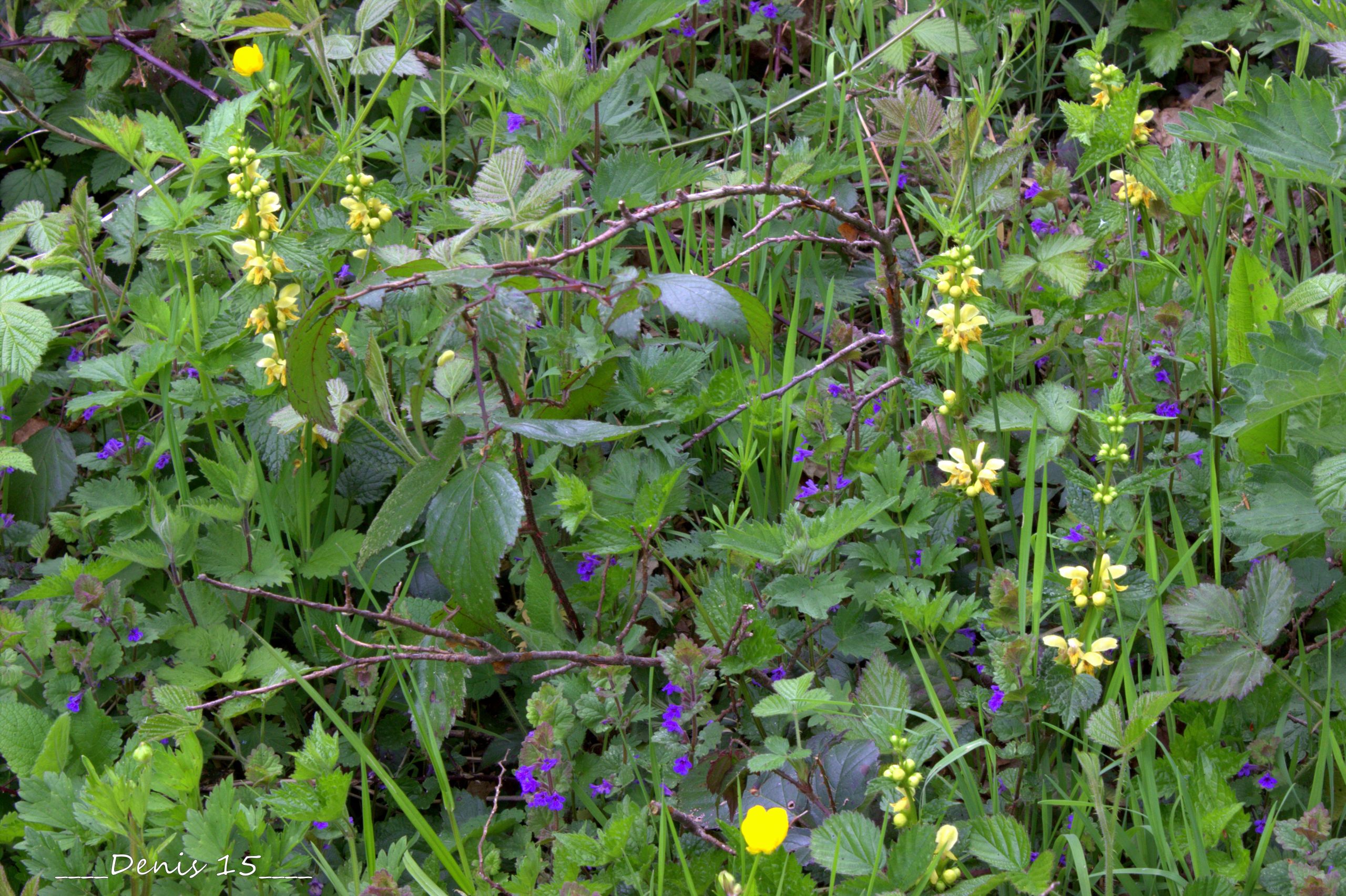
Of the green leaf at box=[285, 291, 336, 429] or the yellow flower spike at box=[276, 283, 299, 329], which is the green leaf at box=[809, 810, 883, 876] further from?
the yellow flower spike at box=[276, 283, 299, 329]

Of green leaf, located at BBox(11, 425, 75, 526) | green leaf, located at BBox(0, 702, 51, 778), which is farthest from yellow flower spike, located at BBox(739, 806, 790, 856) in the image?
green leaf, located at BBox(11, 425, 75, 526)

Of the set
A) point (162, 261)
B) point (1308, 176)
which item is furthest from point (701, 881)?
point (162, 261)

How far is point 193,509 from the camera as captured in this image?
2133 mm

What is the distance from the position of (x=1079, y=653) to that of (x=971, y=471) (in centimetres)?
36

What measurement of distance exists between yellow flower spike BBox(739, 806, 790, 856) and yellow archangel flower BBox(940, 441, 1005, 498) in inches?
29.0

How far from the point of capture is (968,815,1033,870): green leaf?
1439 mm

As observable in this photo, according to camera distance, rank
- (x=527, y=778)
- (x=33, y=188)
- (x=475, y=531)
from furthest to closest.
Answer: (x=33, y=188)
(x=527, y=778)
(x=475, y=531)

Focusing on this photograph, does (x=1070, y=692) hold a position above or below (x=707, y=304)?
below

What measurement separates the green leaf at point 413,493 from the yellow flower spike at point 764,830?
2.21 ft

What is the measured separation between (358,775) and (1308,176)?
1.92 meters

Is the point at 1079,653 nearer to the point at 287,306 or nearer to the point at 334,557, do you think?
the point at 334,557

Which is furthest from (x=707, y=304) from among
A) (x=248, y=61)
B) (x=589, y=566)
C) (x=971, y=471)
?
(x=248, y=61)

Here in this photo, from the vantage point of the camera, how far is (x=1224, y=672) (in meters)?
1.64

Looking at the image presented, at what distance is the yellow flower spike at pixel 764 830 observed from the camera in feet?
4.05
